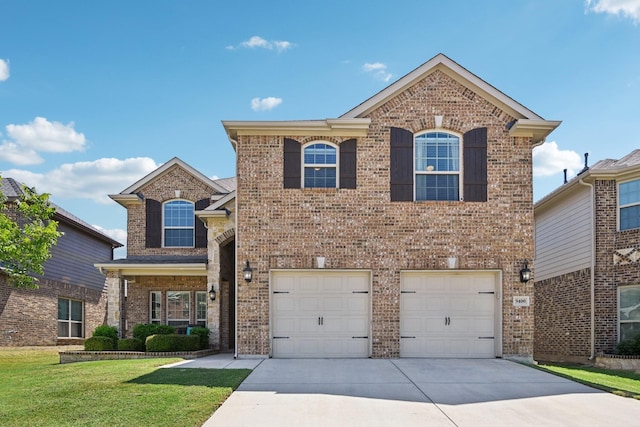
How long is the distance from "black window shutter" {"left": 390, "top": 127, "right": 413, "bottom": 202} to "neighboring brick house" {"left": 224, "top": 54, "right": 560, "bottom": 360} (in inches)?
1.0

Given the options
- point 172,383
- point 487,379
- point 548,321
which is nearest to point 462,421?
point 487,379

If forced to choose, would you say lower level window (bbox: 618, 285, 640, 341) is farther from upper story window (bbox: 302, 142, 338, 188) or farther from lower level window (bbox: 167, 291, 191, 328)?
lower level window (bbox: 167, 291, 191, 328)

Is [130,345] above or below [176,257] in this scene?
below

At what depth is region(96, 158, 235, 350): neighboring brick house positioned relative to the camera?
1897 centimetres

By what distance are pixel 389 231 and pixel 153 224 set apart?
10916 millimetres

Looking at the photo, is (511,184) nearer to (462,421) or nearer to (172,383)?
(462,421)

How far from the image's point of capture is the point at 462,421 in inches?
336

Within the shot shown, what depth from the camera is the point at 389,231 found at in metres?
15.7

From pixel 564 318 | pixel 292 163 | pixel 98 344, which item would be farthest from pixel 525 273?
pixel 98 344

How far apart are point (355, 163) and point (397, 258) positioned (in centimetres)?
266

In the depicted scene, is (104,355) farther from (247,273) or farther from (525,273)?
(525,273)

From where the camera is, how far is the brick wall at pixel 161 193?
2303 centimetres

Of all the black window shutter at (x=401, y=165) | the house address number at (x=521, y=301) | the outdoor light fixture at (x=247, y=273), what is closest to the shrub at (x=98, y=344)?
the outdoor light fixture at (x=247, y=273)

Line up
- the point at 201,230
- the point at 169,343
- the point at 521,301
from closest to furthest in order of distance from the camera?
the point at 521,301
the point at 169,343
the point at 201,230
